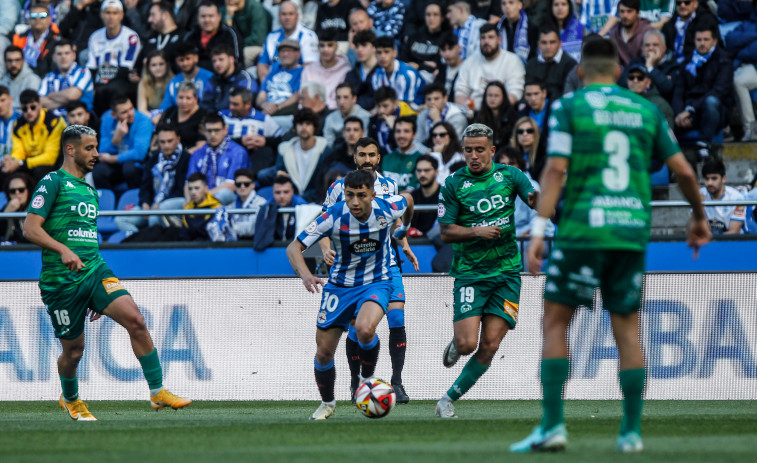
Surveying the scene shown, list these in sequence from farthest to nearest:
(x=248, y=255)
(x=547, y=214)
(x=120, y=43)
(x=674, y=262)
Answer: (x=120, y=43) → (x=248, y=255) → (x=674, y=262) → (x=547, y=214)

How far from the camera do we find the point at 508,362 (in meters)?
11.6

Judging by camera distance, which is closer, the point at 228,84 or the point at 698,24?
the point at 698,24

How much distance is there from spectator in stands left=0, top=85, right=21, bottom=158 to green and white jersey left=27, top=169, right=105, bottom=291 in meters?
7.97

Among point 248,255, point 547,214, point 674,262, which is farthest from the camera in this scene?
point 248,255

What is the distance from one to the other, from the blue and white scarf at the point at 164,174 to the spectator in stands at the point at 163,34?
8.06ft

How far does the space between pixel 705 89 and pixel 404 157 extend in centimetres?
383

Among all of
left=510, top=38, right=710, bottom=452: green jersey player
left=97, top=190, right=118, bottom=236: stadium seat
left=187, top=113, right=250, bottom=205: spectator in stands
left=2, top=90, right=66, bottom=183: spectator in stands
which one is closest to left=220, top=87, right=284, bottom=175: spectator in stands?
left=187, top=113, right=250, bottom=205: spectator in stands

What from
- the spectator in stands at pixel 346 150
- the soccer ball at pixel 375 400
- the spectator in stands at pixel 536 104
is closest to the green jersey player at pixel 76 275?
the soccer ball at pixel 375 400

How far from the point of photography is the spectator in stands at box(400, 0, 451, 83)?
16.2 metres

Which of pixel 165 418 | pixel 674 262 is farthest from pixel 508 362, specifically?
pixel 165 418

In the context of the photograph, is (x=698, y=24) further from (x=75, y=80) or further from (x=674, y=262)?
(x=75, y=80)

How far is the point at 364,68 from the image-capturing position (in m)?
16.1

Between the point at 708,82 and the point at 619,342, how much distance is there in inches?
349

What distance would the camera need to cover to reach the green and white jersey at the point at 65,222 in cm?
912
